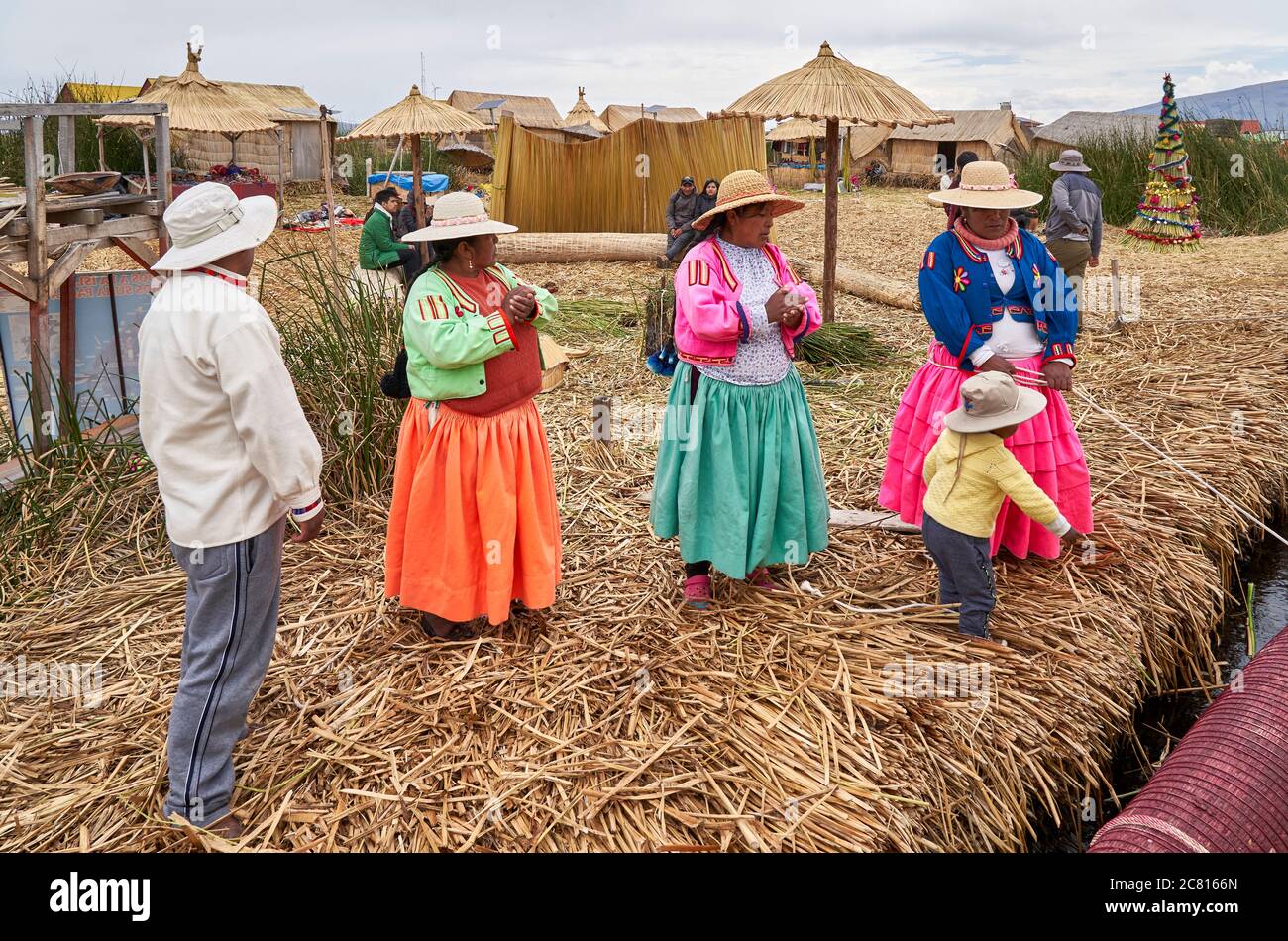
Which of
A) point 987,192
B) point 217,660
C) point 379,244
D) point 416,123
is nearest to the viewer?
point 217,660

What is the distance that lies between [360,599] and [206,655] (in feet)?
4.39

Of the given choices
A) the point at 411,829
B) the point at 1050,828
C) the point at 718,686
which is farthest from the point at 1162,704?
the point at 411,829

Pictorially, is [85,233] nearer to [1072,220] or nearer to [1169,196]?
[1072,220]

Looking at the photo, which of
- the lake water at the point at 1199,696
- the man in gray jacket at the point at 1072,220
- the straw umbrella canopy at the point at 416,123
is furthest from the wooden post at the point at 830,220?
the straw umbrella canopy at the point at 416,123

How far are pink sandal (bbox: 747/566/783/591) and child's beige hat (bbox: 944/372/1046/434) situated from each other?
0.98 m

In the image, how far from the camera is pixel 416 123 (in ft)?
36.4

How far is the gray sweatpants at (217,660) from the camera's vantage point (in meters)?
2.51

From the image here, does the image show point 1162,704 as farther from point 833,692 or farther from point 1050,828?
point 833,692

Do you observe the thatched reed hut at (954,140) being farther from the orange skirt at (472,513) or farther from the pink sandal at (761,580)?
the orange skirt at (472,513)

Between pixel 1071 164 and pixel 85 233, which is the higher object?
pixel 1071 164

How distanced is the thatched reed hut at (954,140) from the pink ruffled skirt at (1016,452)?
25746 mm

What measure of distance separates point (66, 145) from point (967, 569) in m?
5.59

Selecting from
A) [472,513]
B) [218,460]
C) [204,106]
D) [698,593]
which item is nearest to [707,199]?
[698,593]

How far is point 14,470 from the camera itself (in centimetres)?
468
